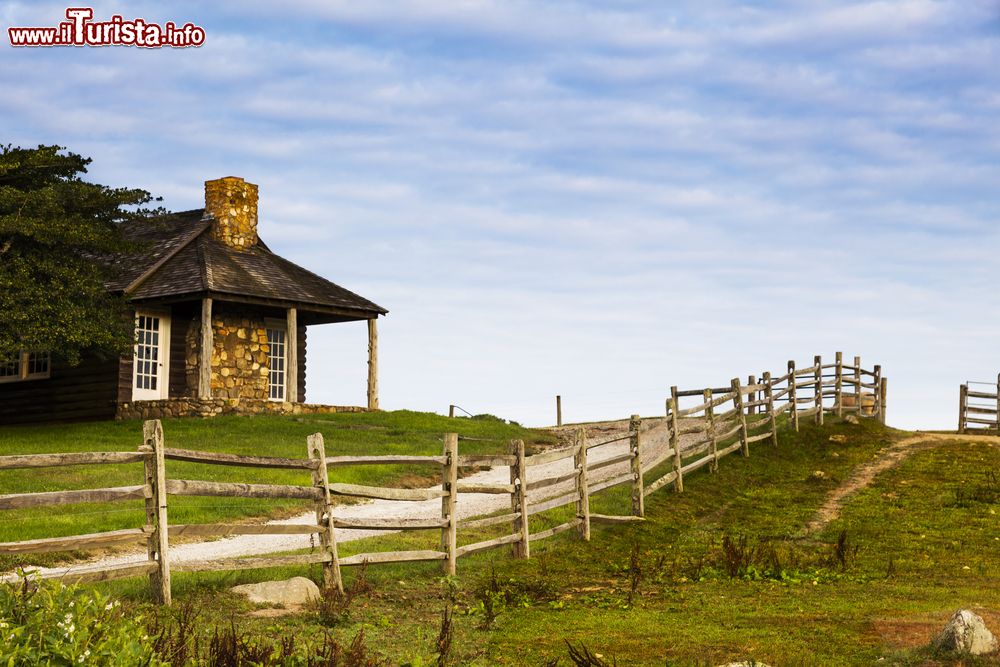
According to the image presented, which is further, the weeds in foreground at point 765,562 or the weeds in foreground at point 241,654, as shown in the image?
the weeds in foreground at point 765,562

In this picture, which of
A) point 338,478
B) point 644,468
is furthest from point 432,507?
point 644,468

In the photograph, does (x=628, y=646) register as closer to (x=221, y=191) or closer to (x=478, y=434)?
(x=478, y=434)


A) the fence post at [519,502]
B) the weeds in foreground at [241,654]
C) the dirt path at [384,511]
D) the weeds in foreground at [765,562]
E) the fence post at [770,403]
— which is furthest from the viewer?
the fence post at [770,403]

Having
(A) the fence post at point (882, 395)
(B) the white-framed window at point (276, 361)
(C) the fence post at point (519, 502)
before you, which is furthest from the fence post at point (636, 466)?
(B) the white-framed window at point (276, 361)

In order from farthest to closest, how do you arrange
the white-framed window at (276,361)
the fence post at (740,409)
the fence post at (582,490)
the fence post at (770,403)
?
the white-framed window at (276,361)
the fence post at (770,403)
the fence post at (740,409)
the fence post at (582,490)

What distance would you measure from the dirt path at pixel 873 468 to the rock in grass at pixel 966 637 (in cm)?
856

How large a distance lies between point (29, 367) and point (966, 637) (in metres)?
29.0

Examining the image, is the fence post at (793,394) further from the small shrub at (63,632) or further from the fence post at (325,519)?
the small shrub at (63,632)

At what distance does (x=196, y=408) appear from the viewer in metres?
28.7

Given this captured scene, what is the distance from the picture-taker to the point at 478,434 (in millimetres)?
28234

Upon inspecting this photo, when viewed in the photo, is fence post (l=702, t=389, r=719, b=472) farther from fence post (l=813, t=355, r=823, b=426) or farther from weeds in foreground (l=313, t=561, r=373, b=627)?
weeds in foreground (l=313, t=561, r=373, b=627)

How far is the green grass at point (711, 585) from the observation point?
9.03 metres

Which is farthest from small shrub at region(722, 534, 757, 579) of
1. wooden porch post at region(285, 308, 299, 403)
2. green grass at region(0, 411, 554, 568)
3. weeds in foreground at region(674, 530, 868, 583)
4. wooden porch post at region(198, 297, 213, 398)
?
wooden porch post at region(285, 308, 299, 403)

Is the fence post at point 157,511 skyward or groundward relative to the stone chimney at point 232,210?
groundward
